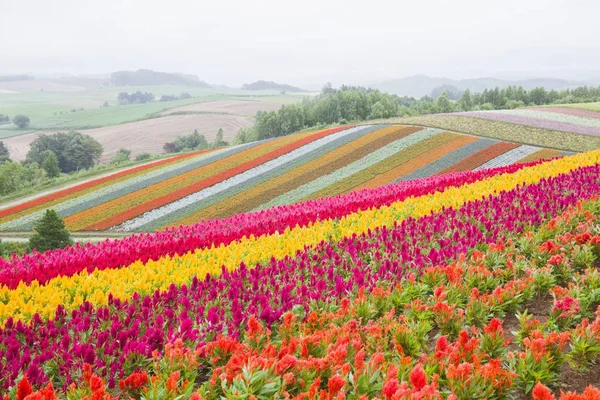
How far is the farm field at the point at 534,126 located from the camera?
1368 inches

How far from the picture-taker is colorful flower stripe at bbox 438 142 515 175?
2977 centimetres

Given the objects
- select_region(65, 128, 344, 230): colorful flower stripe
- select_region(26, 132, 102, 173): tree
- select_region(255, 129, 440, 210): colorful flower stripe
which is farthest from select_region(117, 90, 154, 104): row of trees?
select_region(255, 129, 440, 210): colorful flower stripe

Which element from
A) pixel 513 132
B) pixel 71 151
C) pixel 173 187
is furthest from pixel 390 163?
pixel 71 151

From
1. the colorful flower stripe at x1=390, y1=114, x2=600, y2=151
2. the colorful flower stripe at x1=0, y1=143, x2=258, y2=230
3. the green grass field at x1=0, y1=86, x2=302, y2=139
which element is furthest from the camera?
the green grass field at x1=0, y1=86, x2=302, y2=139

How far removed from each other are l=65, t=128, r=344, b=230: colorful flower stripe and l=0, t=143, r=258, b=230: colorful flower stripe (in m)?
1.01

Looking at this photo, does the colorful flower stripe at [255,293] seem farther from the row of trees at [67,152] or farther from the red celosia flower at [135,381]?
the row of trees at [67,152]

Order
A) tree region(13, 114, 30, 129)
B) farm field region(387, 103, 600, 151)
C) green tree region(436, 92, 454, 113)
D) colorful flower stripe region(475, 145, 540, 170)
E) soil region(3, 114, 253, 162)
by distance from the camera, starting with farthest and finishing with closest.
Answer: tree region(13, 114, 30, 129) < soil region(3, 114, 253, 162) < green tree region(436, 92, 454, 113) < farm field region(387, 103, 600, 151) < colorful flower stripe region(475, 145, 540, 170)

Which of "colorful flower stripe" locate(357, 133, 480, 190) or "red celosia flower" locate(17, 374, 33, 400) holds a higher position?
"red celosia flower" locate(17, 374, 33, 400)

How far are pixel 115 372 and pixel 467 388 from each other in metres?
2.93

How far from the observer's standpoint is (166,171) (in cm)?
3772

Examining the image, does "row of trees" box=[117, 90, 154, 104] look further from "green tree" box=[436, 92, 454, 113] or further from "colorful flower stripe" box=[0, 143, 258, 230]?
"colorful flower stripe" box=[0, 143, 258, 230]

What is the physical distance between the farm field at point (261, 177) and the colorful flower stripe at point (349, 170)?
64mm

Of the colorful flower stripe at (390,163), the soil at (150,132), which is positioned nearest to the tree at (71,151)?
the soil at (150,132)

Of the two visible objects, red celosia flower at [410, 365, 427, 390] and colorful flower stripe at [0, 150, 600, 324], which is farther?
colorful flower stripe at [0, 150, 600, 324]
